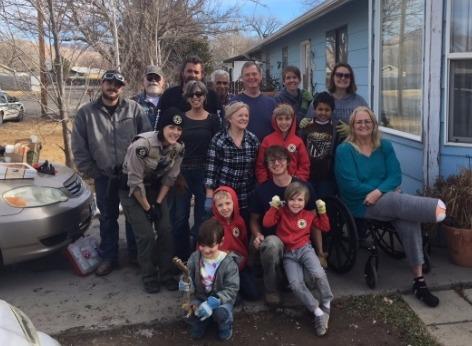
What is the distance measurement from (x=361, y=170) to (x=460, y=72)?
134 centimetres

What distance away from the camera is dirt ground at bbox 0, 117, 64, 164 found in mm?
11156

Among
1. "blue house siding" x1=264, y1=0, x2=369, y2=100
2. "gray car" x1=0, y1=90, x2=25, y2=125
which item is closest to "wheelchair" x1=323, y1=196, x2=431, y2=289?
"blue house siding" x1=264, y1=0, x2=369, y2=100

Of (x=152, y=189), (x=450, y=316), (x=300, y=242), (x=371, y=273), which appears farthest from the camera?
(x=152, y=189)

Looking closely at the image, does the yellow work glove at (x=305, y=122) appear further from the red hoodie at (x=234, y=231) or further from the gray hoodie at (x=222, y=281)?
the gray hoodie at (x=222, y=281)

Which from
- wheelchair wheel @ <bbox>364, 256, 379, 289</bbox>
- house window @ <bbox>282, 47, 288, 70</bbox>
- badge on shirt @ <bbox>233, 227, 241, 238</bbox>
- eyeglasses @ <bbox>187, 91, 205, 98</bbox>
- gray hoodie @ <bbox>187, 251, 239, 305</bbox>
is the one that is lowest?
wheelchair wheel @ <bbox>364, 256, 379, 289</bbox>

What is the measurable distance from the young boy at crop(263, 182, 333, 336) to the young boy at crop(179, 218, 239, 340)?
409 mm

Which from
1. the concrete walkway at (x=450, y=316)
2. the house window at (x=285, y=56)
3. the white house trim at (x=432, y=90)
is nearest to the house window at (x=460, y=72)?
the white house trim at (x=432, y=90)

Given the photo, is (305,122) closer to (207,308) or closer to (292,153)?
(292,153)

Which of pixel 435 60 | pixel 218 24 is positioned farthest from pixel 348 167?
pixel 218 24

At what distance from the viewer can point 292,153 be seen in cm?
387

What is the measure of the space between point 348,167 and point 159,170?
146 centimetres

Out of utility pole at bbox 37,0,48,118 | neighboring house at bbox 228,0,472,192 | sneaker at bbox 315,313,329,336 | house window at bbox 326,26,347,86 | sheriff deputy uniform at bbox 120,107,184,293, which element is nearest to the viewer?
sneaker at bbox 315,313,329,336

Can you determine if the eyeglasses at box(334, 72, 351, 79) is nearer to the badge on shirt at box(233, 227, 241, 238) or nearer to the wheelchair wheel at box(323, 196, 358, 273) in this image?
the wheelchair wheel at box(323, 196, 358, 273)

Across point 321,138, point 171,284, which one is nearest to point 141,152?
point 171,284
